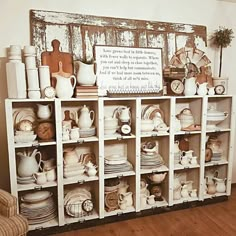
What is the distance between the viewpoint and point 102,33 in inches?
96.0

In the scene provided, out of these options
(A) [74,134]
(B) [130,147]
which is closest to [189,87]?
(B) [130,147]

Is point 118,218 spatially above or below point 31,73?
below

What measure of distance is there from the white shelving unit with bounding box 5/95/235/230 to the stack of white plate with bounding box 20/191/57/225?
2.0 inches

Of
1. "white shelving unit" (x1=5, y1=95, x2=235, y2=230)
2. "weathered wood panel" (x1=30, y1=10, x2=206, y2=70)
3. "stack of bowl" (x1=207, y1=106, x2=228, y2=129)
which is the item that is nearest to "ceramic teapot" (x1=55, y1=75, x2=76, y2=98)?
"white shelving unit" (x1=5, y1=95, x2=235, y2=230)

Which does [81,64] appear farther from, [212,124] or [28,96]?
[212,124]

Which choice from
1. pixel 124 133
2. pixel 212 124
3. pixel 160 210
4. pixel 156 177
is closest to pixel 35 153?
pixel 124 133

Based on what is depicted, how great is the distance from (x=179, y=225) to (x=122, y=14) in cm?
206

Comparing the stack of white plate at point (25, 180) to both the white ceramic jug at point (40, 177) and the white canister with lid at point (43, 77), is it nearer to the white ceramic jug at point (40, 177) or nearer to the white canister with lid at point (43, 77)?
the white ceramic jug at point (40, 177)

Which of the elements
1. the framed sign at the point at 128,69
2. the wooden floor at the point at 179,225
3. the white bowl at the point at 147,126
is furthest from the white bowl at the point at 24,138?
the white bowl at the point at 147,126

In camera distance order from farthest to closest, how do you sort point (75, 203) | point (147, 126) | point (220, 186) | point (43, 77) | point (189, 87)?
point (220, 186) → point (189, 87) → point (147, 126) → point (75, 203) → point (43, 77)

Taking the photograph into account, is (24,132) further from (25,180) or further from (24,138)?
(25,180)

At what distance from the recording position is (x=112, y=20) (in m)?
2.46

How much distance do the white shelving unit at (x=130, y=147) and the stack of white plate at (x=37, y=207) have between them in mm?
50

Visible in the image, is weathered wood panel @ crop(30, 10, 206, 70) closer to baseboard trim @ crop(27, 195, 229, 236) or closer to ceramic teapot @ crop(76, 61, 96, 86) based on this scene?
ceramic teapot @ crop(76, 61, 96, 86)
